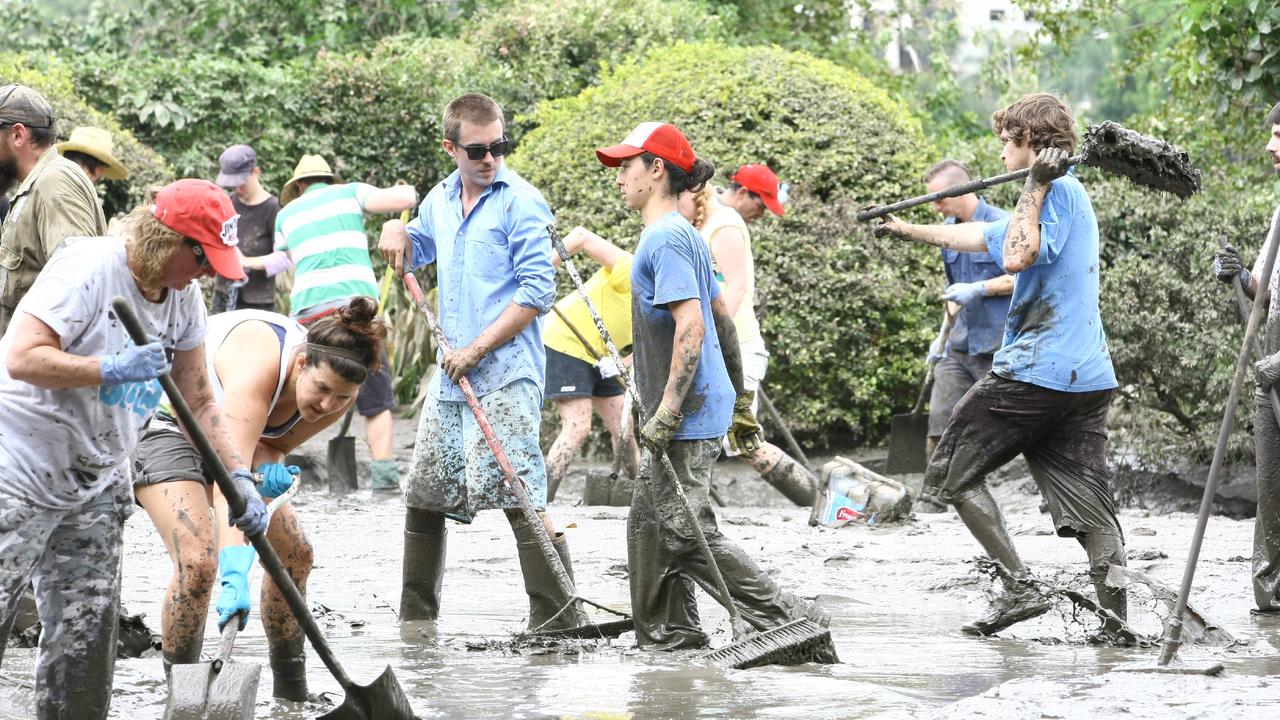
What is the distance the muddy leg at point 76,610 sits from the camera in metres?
4.05

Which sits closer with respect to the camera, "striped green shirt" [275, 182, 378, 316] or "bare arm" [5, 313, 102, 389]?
"bare arm" [5, 313, 102, 389]

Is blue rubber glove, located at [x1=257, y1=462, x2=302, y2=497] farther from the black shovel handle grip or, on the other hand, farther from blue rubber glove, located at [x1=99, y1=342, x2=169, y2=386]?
blue rubber glove, located at [x1=99, y1=342, x2=169, y2=386]

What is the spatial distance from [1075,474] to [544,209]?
2155 millimetres

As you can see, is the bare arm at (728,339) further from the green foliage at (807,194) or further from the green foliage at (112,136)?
the green foliage at (112,136)

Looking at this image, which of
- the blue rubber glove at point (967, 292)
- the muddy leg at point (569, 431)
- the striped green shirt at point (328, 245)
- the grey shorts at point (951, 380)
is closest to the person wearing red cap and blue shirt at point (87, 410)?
the muddy leg at point (569, 431)

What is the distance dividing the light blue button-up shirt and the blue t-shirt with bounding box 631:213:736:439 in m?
0.46

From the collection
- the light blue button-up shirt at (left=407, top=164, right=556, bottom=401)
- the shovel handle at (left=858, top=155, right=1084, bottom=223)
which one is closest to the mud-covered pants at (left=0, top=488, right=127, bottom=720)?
the light blue button-up shirt at (left=407, top=164, right=556, bottom=401)

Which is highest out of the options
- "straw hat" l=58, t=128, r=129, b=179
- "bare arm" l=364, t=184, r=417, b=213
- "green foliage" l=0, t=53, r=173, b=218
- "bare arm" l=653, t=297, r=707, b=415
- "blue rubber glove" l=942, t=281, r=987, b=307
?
"green foliage" l=0, t=53, r=173, b=218

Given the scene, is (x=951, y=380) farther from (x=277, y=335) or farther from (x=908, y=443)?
(x=277, y=335)

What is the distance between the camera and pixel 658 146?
5.58 m

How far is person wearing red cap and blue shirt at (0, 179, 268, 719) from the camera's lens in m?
3.77

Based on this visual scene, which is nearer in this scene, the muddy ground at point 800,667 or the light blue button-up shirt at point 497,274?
the muddy ground at point 800,667

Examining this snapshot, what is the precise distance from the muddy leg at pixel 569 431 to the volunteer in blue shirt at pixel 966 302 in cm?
197

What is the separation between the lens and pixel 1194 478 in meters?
9.89
